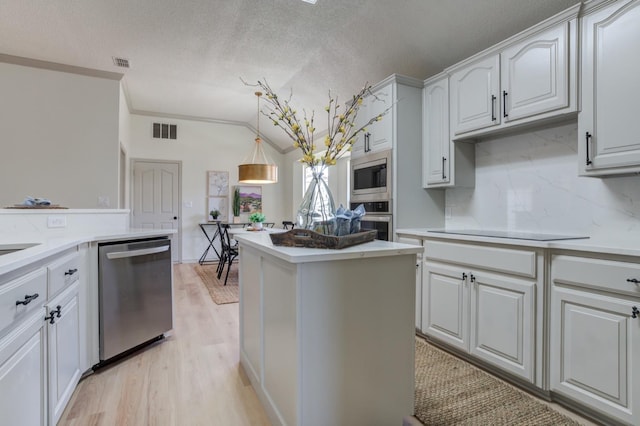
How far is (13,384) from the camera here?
1.12 meters

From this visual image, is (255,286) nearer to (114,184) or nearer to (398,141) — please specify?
(398,141)

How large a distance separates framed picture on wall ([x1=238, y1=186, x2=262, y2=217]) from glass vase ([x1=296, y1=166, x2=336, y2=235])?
557 centimetres

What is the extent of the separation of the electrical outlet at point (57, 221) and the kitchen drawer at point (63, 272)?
584 millimetres

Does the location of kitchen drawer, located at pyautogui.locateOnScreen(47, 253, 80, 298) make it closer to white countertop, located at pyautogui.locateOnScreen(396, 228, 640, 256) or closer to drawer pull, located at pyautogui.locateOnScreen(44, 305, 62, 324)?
drawer pull, located at pyautogui.locateOnScreen(44, 305, 62, 324)

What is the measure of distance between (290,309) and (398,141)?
2.03 meters

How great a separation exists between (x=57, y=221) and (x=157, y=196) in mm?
4265

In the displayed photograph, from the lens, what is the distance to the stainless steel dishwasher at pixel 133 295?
2.18 meters

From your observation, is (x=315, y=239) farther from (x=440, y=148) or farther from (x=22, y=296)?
(x=440, y=148)

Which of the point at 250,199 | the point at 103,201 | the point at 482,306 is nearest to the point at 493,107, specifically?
the point at 482,306

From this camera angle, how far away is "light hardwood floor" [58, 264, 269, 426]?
171cm

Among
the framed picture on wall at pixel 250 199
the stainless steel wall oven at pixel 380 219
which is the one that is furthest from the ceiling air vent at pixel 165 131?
the stainless steel wall oven at pixel 380 219

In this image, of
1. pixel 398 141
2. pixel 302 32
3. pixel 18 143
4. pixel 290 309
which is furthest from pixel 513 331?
pixel 18 143

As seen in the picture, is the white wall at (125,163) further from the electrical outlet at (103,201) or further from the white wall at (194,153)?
the electrical outlet at (103,201)

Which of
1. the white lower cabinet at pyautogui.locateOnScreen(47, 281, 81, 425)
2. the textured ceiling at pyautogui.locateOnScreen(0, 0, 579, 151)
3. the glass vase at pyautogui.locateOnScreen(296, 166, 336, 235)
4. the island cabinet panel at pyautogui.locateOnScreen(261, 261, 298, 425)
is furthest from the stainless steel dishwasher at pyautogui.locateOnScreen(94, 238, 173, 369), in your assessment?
the textured ceiling at pyautogui.locateOnScreen(0, 0, 579, 151)
